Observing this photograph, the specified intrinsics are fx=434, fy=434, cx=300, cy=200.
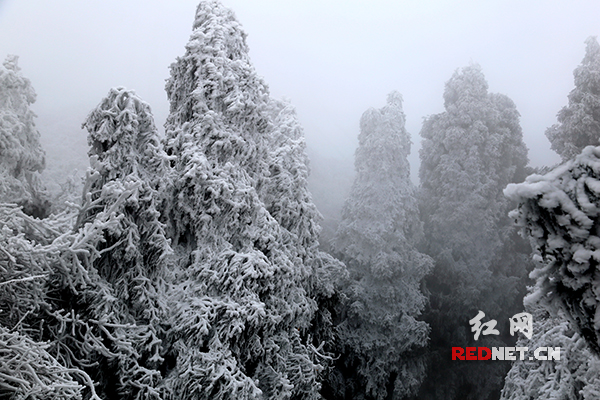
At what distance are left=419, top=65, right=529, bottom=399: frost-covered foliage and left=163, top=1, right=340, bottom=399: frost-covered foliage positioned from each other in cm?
907

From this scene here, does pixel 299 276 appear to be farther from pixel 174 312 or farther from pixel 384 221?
pixel 384 221

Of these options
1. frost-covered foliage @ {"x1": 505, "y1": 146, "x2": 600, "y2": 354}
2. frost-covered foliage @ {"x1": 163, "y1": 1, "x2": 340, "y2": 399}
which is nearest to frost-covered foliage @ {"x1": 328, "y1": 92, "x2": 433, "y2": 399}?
frost-covered foliage @ {"x1": 163, "y1": 1, "x2": 340, "y2": 399}

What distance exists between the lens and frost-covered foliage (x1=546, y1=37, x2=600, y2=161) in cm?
1048

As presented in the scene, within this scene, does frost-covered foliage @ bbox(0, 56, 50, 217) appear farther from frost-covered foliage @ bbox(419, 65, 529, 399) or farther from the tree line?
Result: frost-covered foliage @ bbox(419, 65, 529, 399)

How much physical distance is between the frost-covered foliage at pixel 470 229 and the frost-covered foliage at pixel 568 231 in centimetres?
1308

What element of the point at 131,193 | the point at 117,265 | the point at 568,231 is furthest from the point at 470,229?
the point at 568,231

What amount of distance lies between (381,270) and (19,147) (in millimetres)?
9849

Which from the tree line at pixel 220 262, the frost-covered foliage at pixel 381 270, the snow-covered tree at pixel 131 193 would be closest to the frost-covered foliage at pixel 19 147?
the tree line at pixel 220 262

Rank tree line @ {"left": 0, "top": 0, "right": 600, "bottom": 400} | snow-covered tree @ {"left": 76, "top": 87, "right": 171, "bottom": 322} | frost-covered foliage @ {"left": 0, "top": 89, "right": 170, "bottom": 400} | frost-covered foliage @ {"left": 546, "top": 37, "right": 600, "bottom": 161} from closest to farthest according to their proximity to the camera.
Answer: tree line @ {"left": 0, "top": 0, "right": 600, "bottom": 400} < frost-covered foliage @ {"left": 0, "top": 89, "right": 170, "bottom": 400} < snow-covered tree @ {"left": 76, "top": 87, "right": 171, "bottom": 322} < frost-covered foliage @ {"left": 546, "top": 37, "right": 600, "bottom": 161}

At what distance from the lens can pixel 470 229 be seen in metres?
14.9

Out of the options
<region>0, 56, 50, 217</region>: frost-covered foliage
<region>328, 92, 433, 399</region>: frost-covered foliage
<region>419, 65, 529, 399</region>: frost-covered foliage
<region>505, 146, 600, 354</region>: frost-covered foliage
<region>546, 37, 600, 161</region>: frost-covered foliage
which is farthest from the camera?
<region>419, 65, 529, 399</region>: frost-covered foliage

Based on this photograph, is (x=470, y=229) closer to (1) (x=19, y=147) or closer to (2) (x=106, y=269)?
(2) (x=106, y=269)

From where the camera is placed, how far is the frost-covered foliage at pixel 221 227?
18.4 feet

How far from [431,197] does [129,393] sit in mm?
13242
